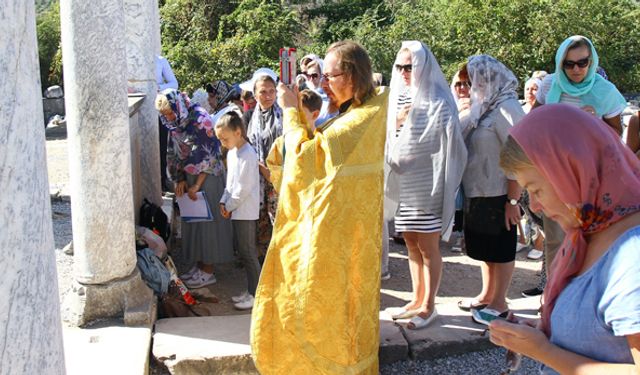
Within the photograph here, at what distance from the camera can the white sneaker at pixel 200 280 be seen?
5.68 metres

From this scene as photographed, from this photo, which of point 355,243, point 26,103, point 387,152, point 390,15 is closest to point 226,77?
point 390,15

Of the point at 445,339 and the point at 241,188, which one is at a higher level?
the point at 241,188

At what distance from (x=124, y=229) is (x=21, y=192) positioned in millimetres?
2822

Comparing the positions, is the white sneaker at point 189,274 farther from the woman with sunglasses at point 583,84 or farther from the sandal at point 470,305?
the woman with sunglasses at point 583,84

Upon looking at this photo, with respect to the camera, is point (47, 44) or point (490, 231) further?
point (47, 44)

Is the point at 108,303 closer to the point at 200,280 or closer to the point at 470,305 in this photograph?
the point at 200,280

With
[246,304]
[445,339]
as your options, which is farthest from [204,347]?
[445,339]

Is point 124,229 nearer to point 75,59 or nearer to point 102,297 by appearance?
point 102,297

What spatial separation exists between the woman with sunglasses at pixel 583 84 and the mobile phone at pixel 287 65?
200 cm

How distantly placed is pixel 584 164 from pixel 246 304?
3.90 metres

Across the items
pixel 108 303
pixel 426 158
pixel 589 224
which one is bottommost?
pixel 108 303

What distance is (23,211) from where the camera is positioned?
161 centimetres

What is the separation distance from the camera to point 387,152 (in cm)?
453

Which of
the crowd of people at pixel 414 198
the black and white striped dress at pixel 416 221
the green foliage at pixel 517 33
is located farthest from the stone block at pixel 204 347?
the green foliage at pixel 517 33
